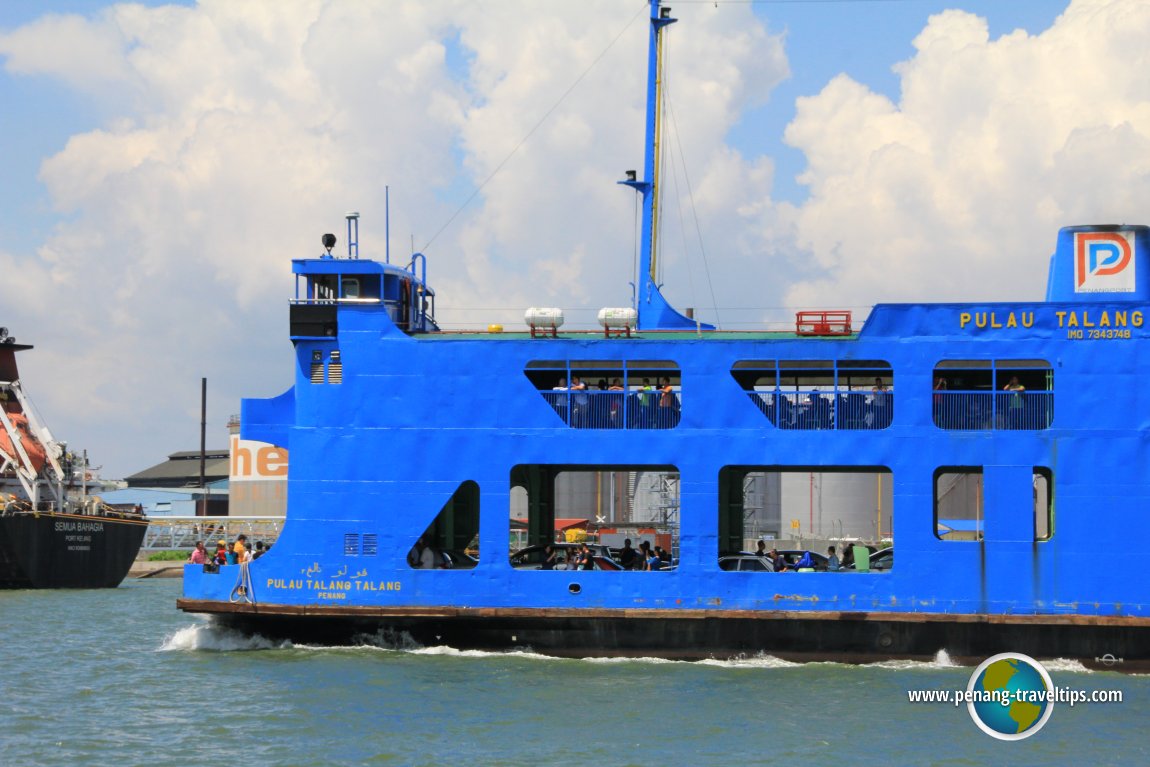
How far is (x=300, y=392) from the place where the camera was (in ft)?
76.5

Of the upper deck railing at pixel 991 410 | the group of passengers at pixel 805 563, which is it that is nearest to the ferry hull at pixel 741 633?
the group of passengers at pixel 805 563

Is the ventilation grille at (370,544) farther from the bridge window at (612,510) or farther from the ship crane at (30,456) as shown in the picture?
the ship crane at (30,456)

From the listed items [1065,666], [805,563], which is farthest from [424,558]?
[1065,666]

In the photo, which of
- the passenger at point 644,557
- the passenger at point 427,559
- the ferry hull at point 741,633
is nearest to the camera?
the ferry hull at point 741,633

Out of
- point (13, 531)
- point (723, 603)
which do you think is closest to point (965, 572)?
point (723, 603)

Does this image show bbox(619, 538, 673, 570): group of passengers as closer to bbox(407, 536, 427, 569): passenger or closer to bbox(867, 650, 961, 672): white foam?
bbox(407, 536, 427, 569): passenger

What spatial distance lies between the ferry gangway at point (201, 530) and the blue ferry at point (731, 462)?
31.8 metres

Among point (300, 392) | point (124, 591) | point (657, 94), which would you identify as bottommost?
point (124, 591)

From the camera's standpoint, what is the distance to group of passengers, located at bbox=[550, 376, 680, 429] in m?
22.7

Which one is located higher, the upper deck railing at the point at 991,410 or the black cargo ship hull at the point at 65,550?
the upper deck railing at the point at 991,410

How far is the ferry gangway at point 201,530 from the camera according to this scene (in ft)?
184

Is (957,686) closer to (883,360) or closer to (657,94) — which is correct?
(883,360)

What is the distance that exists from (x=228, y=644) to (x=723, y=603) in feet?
26.6

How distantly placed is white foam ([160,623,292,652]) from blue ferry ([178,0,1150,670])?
11.4 inches
